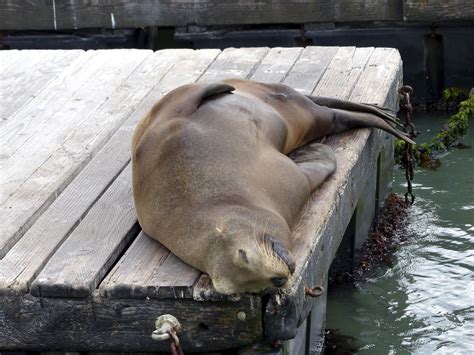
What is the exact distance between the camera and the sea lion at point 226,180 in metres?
3.03

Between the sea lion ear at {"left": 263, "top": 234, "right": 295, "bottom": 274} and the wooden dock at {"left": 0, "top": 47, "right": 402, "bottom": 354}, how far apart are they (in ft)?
0.80

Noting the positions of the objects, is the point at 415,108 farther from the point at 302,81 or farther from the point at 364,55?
the point at 302,81

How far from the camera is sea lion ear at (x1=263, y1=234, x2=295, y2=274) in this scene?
9.57ft

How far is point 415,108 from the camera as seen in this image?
7566 millimetres

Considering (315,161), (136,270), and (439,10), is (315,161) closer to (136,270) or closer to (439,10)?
(136,270)

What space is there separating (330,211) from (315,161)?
37cm

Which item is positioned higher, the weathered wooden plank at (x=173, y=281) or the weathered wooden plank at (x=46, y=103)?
the weathered wooden plank at (x=173, y=281)

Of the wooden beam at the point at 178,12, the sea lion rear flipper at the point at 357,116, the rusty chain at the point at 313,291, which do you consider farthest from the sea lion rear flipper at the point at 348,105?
the wooden beam at the point at 178,12

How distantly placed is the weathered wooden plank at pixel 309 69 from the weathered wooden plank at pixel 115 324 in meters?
2.15

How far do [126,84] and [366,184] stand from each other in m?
1.35

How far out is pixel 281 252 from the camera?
294cm

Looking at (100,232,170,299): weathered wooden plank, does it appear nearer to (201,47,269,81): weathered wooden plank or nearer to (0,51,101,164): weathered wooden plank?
(0,51,101,164): weathered wooden plank

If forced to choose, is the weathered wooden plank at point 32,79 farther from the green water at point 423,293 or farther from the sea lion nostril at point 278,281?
the sea lion nostril at point 278,281

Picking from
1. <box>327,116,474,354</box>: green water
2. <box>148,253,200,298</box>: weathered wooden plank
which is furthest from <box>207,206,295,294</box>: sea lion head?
<box>327,116,474,354</box>: green water
